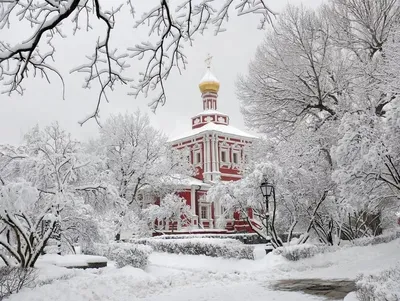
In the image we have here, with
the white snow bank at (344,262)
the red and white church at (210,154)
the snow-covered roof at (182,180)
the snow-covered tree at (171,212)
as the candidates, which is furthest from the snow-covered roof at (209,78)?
the white snow bank at (344,262)

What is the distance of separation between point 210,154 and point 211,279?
29105 millimetres

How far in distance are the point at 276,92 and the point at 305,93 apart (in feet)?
4.41

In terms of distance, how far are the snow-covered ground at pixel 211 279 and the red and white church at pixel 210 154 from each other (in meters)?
20.8

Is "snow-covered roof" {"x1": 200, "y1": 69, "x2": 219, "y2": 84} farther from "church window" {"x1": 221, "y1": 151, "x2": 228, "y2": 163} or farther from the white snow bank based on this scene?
the white snow bank

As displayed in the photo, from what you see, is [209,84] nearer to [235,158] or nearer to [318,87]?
[235,158]

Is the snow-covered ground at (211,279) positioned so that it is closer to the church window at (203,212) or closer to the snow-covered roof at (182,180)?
the snow-covered roof at (182,180)

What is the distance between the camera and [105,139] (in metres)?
34.7

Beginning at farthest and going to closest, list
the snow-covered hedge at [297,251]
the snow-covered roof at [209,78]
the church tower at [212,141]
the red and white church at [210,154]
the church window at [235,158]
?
the snow-covered roof at [209,78] < the church window at [235,158] < the church tower at [212,141] < the red and white church at [210,154] < the snow-covered hedge at [297,251]

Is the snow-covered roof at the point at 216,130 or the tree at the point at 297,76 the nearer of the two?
the tree at the point at 297,76

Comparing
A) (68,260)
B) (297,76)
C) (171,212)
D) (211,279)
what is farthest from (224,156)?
(211,279)

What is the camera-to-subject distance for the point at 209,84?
45.5 meters

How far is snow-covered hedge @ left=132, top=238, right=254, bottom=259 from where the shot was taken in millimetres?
18500

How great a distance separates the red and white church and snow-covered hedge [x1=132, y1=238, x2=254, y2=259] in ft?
44.1

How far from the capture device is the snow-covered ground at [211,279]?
30.8 ft
